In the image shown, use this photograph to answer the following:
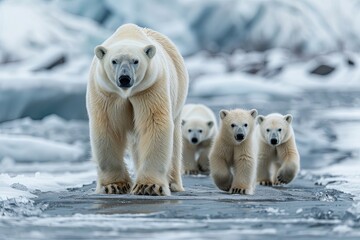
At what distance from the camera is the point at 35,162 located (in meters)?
8.84

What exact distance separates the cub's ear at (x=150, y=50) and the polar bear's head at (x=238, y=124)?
1.05 meters

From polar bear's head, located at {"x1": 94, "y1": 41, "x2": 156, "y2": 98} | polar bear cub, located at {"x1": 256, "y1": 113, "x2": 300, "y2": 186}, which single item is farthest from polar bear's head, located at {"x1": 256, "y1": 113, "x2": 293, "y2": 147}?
polar bear's head, located at {"x1": 94, "y1": 41, "x2": 156, "y2": 98}

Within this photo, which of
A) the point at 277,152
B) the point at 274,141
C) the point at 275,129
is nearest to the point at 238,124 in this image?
the point at 274,141

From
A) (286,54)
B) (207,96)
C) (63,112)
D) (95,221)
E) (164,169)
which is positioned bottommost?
(95,221)

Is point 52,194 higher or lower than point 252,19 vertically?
lower

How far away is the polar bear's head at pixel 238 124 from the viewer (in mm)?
5332

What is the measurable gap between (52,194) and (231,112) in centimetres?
151

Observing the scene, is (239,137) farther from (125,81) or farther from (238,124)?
(125,81)

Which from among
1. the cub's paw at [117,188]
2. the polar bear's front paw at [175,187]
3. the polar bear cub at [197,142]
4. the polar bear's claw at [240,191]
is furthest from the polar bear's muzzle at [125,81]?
the polar bear cub at [197,142]

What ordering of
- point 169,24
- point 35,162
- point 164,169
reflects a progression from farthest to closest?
point 169,24, point 35,162, point 164,169

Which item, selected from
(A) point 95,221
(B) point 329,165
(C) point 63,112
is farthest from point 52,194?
(C) point 63,112

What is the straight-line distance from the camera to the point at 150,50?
4.48 m

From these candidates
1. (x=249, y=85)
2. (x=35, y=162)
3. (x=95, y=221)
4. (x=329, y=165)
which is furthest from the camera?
(x=249, y=85)

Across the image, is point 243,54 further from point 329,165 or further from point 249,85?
point 329,165
